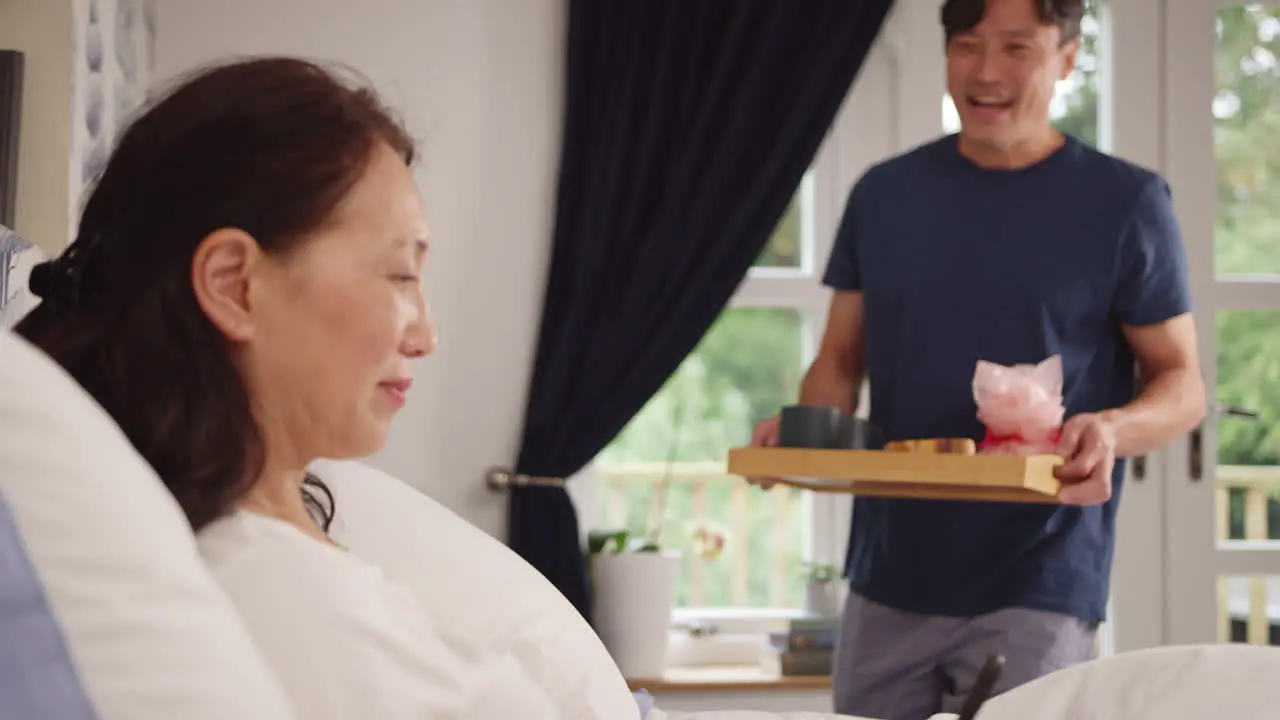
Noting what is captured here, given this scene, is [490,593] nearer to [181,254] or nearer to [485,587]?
[485,587]

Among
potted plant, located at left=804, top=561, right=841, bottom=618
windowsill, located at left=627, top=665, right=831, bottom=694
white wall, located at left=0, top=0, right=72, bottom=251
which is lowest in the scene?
windowsill, located at left=627, top=665, right=831, bottom=694

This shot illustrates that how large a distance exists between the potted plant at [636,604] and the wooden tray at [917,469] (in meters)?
1.18

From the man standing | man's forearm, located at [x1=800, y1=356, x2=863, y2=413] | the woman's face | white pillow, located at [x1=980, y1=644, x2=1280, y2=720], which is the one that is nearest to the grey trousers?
the man standing

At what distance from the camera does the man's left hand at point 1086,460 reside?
1898mm

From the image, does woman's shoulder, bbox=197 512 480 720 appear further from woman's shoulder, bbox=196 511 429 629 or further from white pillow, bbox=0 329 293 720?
white pillow, bbox=0 329 293 720

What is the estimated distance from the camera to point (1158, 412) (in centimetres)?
207

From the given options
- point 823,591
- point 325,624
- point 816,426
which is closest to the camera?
point 325,624

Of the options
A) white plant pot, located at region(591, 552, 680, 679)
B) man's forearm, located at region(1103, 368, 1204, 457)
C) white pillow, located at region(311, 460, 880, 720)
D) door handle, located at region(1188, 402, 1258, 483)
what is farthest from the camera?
door handle, located at region(1188, 402, 1258, 483)

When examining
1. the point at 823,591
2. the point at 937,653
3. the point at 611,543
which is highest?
the point at 937,653

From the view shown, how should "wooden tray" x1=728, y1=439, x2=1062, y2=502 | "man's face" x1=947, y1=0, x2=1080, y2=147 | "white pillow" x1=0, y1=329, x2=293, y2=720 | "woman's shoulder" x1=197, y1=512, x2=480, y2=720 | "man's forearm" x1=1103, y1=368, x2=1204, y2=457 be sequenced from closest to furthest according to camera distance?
"white pillow" x1=0, y1=329, x2=293, y2=720 < "woman's shoulder" x1=197, y1=512, x2=480, y2=720 < "wooden tray" x1=728, y1=439, x2=1062, y2=502 < "man's forearm" x1=1103, y1=368, x2=1204, y2=457 < "man's face" x1=947, y1=0, x2=1080, y2=147

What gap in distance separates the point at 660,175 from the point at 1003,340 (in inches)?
50.7

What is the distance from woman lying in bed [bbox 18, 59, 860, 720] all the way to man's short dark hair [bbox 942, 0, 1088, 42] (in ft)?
4.32

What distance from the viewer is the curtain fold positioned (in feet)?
10.5

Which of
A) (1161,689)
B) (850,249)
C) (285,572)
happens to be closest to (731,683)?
(850,249)
